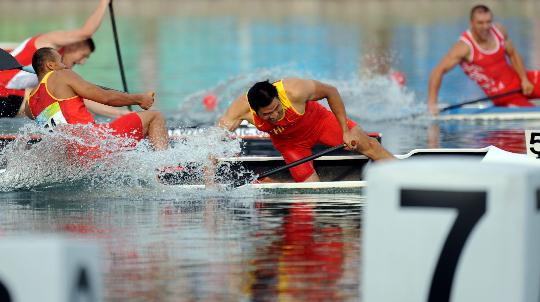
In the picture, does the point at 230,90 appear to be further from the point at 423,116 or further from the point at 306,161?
the point at 306,161

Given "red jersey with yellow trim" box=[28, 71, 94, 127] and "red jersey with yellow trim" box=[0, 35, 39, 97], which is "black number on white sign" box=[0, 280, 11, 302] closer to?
"red jersey with yellow trim" box=[28, 71, 94, 127]

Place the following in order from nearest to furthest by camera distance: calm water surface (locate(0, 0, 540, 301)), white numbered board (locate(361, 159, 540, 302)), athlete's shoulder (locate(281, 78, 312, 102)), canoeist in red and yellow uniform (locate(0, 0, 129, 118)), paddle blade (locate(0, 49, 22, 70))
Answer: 1. white numbered board (locate(361, 159, 540, 302))
2. calm water surface (locate(0, 0, 540, 301))
3. athlete's shoulder (locate(281, 78, 312, 102))
4. paddle blade (locate(0, 49, 22, 70))
5. canoeist in red and yellow uniform (locate(0, 0, 129, 118))

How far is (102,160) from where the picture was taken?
12.3 m

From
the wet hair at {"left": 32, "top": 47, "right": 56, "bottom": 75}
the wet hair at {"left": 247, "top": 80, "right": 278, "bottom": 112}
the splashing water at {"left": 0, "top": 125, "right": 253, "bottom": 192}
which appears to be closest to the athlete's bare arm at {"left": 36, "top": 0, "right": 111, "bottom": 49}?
the wet hair at {"left": 32, "top": 47, "right": 56, "bottom": 75}

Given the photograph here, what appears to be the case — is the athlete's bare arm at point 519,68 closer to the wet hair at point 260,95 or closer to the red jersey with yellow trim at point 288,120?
the red jersey with yellow trim at point 288,120

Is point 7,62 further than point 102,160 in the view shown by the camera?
Yes

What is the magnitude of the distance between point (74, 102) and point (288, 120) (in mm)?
1806

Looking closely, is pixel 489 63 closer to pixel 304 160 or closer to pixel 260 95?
pixel 304 160

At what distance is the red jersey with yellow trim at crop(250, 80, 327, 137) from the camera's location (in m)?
11.9

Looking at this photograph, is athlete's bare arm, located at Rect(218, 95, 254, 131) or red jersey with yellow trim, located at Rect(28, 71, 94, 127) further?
red jersey with yellow trim, located at Rect(28, 71, 94, 127)

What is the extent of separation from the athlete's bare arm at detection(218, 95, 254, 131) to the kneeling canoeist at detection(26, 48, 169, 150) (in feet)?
2.44

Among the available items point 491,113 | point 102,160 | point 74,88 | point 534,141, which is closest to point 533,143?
point 534,141

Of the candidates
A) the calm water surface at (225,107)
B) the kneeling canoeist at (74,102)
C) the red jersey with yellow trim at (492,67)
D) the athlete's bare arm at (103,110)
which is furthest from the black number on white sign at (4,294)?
the red jersey with yellow trim at (492,67)

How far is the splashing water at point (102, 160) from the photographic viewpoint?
1215 centimetres
